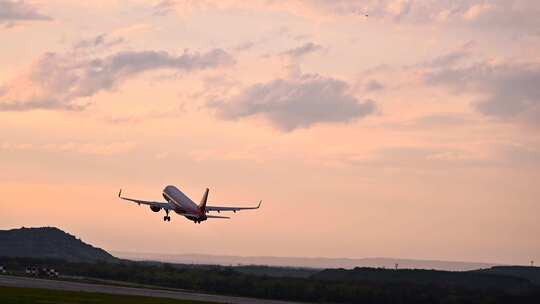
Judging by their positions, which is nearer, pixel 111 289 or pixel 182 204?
pixel 111 289

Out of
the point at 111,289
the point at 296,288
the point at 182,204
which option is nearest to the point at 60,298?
the point at 111,289

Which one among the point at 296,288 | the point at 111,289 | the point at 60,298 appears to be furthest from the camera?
the point at 296,288

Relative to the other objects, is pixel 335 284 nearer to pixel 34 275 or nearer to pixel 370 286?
pixel 370 286

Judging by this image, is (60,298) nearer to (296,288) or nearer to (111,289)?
(111,289)

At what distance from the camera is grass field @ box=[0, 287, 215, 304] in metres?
103

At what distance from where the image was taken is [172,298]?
399ft

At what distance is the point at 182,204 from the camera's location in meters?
182

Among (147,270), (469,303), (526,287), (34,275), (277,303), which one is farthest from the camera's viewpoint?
(526,287)

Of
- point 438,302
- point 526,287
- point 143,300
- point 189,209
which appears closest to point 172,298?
point 143,300

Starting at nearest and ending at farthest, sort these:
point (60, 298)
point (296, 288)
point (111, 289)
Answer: point (60, 298), point (111, 289), point (296, 288)

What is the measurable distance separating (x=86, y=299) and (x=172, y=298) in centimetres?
1404

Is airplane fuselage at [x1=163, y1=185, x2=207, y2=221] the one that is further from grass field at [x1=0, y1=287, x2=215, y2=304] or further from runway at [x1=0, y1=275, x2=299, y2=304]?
grass field at [x1=0, y1=287, x2=215, y2=304]

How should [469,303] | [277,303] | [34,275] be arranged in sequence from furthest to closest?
[34,275], [469,303], [277,303]

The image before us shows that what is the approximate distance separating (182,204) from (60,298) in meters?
73.8
